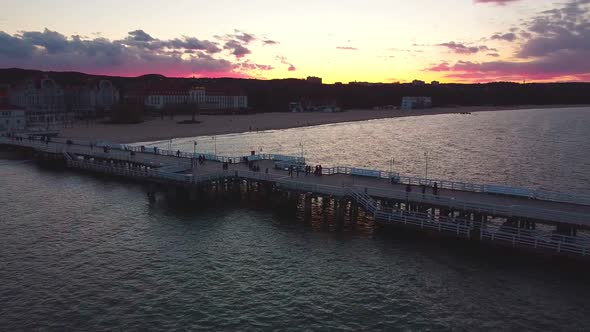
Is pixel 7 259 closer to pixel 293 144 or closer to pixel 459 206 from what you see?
pixel 459 206

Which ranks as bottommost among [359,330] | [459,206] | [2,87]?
[359,330]

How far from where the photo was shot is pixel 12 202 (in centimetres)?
4350

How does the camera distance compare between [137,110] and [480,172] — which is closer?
[480,172]

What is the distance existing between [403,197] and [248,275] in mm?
13076

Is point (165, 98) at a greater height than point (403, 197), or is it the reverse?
point (165, 98)

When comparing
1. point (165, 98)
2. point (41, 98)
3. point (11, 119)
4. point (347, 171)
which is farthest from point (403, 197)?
point (165, 98)

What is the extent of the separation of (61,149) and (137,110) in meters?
64.9

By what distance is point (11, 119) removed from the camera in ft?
314

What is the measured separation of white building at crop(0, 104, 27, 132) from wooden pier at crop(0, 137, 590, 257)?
2062 inches

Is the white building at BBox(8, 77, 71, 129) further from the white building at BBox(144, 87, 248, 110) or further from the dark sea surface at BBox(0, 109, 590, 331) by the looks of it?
the dark sea surface at BBox(0, 109, 590, 331)

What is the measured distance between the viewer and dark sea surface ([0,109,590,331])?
72.8 ft

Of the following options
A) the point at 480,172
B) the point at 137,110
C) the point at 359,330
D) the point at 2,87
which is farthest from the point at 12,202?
the point at 2,87

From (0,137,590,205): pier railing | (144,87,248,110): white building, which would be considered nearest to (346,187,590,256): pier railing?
(0,137,590,205): pier railing

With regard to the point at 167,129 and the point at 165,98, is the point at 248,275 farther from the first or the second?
the point at 165,98
